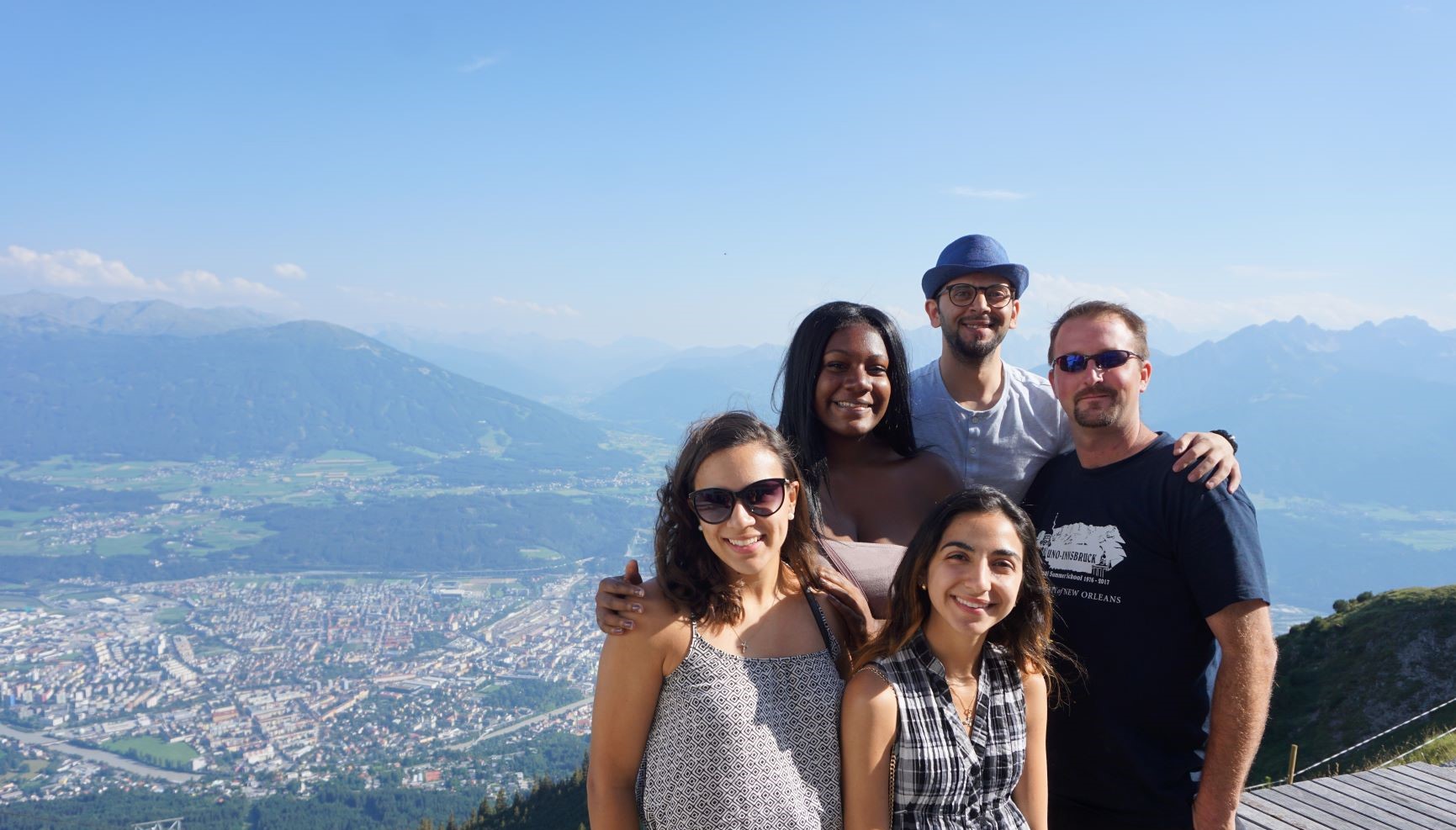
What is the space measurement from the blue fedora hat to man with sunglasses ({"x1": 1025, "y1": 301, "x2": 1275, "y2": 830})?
34.3 inches

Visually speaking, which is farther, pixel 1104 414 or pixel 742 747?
pixel 1104 414

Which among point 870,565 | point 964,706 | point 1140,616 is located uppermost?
point 870,565

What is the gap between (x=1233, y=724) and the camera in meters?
3.40

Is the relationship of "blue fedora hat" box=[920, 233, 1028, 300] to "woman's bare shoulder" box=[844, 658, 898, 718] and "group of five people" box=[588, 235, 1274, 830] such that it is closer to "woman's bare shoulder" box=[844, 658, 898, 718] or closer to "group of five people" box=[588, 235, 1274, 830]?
"group of five people" box=[588, 235, 1274, 830]

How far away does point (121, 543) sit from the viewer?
166 meters

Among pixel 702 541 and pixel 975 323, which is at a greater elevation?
pixel 975 323

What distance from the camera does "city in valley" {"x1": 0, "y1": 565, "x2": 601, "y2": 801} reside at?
8294 cm

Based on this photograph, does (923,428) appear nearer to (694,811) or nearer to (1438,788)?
(694,811)

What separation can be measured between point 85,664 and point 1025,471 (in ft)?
476

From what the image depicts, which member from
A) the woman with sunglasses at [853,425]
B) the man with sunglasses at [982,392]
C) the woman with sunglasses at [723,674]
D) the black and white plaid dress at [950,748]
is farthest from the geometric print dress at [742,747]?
the man with sunglasses at [982,392]

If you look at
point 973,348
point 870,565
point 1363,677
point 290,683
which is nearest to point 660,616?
point 870,565

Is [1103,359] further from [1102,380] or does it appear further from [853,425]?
[853,425]

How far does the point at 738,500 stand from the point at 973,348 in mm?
2351

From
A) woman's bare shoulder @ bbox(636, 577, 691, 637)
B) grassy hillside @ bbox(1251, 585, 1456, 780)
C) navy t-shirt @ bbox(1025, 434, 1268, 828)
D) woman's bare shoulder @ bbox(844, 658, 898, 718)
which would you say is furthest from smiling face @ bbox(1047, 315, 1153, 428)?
grassy hillside @ bbox(1251, 585, 1456, 780)
